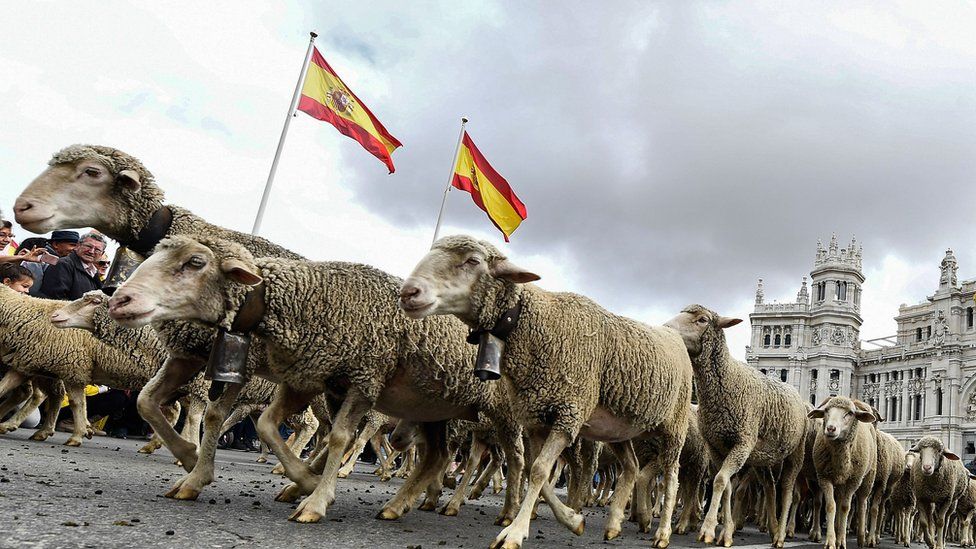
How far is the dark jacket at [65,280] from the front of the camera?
9.45m

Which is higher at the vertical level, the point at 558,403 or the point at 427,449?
the point at 558,403

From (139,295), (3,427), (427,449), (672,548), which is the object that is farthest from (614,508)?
(3,427)

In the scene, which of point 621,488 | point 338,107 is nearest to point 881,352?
point 338,107

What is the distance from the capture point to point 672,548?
580 cm

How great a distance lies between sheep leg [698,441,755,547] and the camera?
6500 mm

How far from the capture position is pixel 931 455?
1102 cm

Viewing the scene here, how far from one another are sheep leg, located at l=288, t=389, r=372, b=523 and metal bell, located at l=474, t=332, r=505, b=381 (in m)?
0.73

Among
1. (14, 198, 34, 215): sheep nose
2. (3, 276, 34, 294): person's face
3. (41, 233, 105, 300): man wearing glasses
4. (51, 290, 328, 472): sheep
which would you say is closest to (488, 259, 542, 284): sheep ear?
(14, 198, 34, 215): sheep nose

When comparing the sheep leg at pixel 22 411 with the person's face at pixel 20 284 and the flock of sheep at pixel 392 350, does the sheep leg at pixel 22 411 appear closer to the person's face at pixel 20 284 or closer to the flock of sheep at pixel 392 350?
the person's face at pixel 20 284

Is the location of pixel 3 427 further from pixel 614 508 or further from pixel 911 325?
pixel 911 325

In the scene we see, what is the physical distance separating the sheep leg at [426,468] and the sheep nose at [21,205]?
115 inches

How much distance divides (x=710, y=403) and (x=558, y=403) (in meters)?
3.15

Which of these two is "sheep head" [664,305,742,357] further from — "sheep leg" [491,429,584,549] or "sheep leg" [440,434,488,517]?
"sheep leg" [491,429,584,549]

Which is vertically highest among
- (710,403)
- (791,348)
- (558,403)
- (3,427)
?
(791,348)
